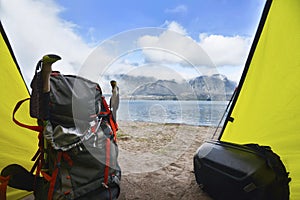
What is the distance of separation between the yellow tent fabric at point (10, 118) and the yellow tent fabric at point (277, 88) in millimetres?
1270

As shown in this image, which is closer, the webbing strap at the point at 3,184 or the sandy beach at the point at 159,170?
the webbing strap at the point at 3,184

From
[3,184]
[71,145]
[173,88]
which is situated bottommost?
[3,184]

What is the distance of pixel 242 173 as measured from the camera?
0.79 m

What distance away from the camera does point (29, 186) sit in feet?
2.56

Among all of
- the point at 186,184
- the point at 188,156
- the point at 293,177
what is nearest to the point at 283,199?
the point at 293,177

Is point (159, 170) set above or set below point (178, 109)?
below

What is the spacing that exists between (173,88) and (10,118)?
0.86 meters

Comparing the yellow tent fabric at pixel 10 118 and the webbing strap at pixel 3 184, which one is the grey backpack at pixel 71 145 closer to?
the webbing strap at pixel 3 184

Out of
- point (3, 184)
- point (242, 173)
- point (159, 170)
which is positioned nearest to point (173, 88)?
point (242, 173)

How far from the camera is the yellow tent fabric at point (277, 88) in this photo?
2.89 ft

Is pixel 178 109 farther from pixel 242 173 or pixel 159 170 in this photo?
pixel 159 170

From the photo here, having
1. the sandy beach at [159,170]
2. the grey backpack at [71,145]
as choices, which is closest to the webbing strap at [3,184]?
the grey backpack at [71,145]

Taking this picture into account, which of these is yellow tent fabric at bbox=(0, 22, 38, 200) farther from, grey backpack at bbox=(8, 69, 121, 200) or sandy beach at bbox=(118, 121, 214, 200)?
sandy beach at bbox=(118, 121, 214, 200)

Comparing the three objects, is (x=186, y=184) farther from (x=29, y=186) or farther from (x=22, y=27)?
(x=22, y=27)
